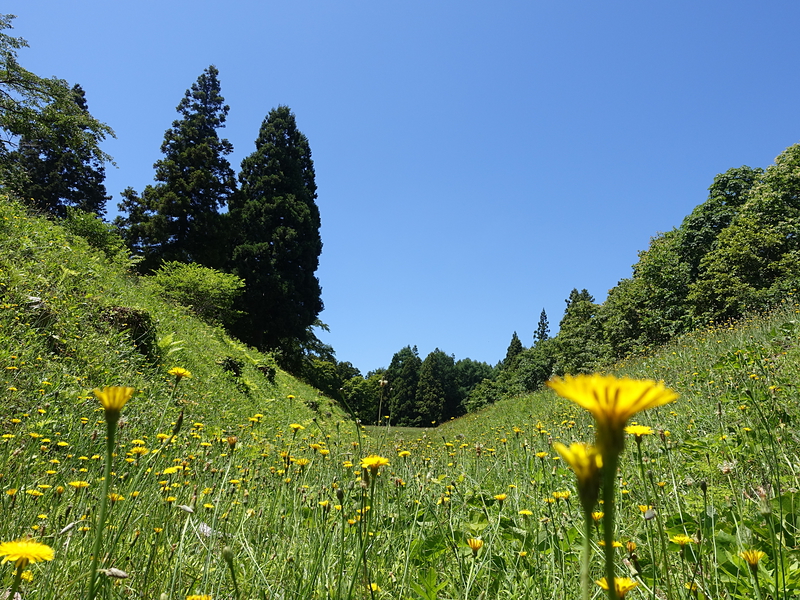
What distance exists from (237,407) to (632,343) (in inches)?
746

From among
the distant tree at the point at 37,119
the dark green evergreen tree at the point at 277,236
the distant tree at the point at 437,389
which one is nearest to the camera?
the distant tree at the point at 37,119

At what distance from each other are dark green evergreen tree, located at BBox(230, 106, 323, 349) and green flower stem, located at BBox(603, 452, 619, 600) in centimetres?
1799

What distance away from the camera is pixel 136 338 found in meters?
5.94

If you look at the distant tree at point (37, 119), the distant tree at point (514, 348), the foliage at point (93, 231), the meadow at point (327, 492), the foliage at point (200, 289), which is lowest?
the meadow at point (327, 492)

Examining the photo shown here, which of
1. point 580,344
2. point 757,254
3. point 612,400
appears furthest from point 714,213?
point 612,400

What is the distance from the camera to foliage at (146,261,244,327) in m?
12.8

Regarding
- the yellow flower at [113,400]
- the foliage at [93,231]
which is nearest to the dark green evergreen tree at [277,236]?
the foliage at [93,231]

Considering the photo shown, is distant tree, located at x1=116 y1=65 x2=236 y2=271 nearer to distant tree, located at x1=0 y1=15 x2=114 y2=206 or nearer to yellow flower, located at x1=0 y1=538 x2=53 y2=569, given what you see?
distant tree, located at x1=0 y1=15 x2=114 y2=206

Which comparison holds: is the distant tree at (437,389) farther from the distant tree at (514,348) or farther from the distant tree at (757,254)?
the distant tree at (757,254)

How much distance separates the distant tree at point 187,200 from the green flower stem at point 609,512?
20.0m

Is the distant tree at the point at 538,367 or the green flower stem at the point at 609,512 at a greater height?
the distant tree at the point at 538,367

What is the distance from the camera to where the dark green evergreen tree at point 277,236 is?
17.8 m

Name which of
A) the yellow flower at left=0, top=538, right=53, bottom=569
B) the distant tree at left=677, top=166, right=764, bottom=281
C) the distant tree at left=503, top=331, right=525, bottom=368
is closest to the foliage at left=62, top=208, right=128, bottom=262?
the yellow flower at left=0, top=538, right=53, bottom=569

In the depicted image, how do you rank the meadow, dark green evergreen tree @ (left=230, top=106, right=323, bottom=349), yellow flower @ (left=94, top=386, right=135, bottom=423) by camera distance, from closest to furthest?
yellow flower @ (left=94, top=386, right=135, bottom=423) → the meadow → dark green evergreen tree @ (left=230, top=106, right=323, bottom=349)
